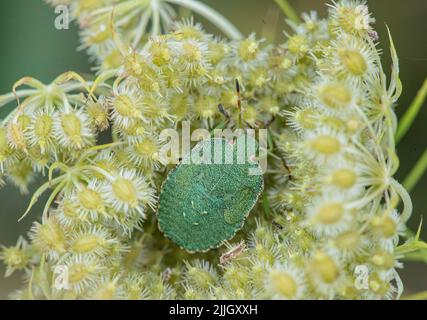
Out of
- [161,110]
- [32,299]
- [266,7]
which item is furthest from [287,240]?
[266,7]
